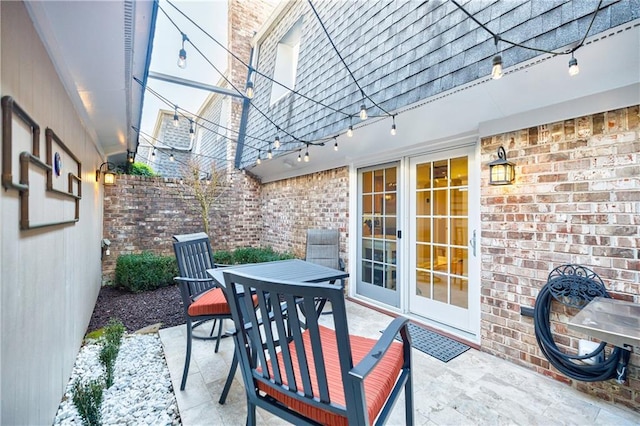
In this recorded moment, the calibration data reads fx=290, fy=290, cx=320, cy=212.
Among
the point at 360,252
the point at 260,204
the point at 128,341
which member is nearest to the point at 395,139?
the point at 360,252

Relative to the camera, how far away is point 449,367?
2451 mm

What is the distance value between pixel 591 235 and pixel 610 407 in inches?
45.9

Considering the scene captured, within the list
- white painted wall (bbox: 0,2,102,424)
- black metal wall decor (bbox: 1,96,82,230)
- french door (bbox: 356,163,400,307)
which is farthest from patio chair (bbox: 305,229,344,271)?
black metal wall decor (bbox: 1,96,82,230)

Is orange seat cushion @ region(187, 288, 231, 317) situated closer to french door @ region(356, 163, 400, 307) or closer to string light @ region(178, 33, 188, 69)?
string light @ region(178, 33, 188, 69)

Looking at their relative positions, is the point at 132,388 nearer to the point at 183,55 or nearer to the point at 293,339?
the point at 293,339

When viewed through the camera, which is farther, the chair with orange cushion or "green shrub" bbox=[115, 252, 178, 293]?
"green shrub" bbox=[115, 252, 178, 293]

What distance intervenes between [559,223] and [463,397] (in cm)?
151

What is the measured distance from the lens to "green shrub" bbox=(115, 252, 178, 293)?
4.86 meters

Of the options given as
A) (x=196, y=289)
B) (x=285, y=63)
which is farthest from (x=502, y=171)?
(x=285, y=63)

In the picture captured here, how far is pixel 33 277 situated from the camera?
59.1 inches

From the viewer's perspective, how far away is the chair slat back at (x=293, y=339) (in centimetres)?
105

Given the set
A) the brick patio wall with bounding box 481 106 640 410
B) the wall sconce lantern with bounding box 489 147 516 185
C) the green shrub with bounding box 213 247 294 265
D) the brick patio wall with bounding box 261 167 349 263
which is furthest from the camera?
the green shrub with bounding box 213 247 294 265

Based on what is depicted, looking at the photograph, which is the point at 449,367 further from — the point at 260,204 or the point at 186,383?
the point at 260,204

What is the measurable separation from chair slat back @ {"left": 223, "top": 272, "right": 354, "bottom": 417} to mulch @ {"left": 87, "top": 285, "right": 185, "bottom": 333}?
2.58m
